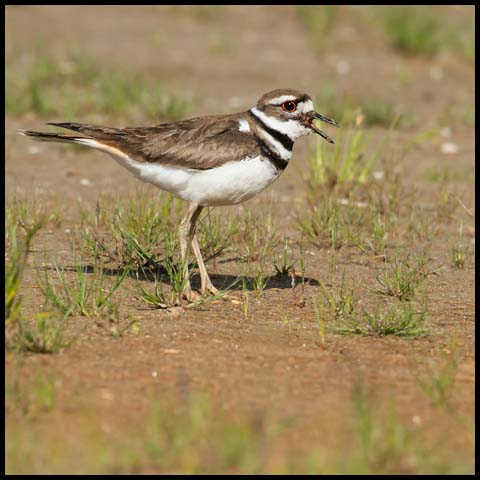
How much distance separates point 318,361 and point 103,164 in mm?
4854

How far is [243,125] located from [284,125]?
10.1 inches

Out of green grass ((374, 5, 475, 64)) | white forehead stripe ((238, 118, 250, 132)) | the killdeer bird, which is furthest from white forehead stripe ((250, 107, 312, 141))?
green grass ((374, 5, 475, 64))

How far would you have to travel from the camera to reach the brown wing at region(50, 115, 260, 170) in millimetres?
5906

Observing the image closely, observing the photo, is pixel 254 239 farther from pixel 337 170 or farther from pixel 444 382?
pixel 444 382

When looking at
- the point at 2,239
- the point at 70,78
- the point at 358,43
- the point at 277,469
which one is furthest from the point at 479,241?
the point at 358,43

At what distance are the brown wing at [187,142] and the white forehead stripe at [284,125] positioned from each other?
170 millimetres

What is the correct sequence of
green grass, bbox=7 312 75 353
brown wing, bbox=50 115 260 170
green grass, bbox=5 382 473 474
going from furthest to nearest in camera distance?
brown wing, bbox=50 115 260 170 → green grass, bbox=7 312 75 353 → green grass, bbox=5 382 473 474

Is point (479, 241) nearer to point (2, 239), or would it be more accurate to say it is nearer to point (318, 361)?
point (318, 361)

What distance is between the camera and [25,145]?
9.66m

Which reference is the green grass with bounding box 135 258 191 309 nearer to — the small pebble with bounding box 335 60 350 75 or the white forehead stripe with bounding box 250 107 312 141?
the white forehead stripe with bounding box 250 107 312 141

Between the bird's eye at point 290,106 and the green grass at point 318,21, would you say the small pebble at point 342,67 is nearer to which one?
the green grass at point 318,21

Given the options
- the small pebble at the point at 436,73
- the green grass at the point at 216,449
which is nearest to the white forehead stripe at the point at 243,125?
the green grass at the point at 216,449

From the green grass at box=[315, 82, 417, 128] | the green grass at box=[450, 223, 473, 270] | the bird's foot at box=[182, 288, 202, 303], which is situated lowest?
the bird's foot at box=[182, 288, 202, 303]

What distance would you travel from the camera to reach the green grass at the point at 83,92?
10.2 m
